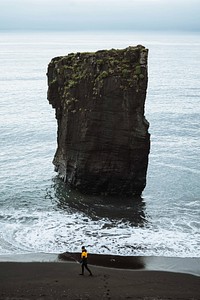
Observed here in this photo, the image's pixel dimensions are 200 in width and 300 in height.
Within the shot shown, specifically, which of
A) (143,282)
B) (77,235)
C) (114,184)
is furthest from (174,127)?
(143,282)

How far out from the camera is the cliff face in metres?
40.1

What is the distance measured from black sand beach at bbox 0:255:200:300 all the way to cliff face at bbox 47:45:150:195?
12381mm

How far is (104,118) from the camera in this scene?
134 ft

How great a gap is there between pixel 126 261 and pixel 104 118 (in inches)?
522

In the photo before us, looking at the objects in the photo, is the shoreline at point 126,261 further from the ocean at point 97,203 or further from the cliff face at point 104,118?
the cliff face at point 104,118

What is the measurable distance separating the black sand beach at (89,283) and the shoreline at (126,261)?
0.44 metres

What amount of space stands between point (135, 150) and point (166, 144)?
21958 mm

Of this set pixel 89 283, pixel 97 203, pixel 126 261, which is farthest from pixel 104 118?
pixel 89 283

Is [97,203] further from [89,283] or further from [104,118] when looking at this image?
[89,283]

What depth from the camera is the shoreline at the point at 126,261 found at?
3103 cm

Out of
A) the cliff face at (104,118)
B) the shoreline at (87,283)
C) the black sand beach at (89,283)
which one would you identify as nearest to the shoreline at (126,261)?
the black sand beach at (89,283)

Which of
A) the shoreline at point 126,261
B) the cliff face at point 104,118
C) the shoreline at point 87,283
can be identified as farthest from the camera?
the cliff face at point 104,118

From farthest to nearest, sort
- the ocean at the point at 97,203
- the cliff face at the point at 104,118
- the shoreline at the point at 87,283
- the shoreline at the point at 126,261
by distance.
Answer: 1. the cliff face at the point at 104,118
2. the ocean at the point at 97,203
3. the shoreline at the point at 126,261
4. the shoreline at the point at 87,283

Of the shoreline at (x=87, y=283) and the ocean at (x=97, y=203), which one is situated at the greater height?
the shoreline at (x=87, y=283)
